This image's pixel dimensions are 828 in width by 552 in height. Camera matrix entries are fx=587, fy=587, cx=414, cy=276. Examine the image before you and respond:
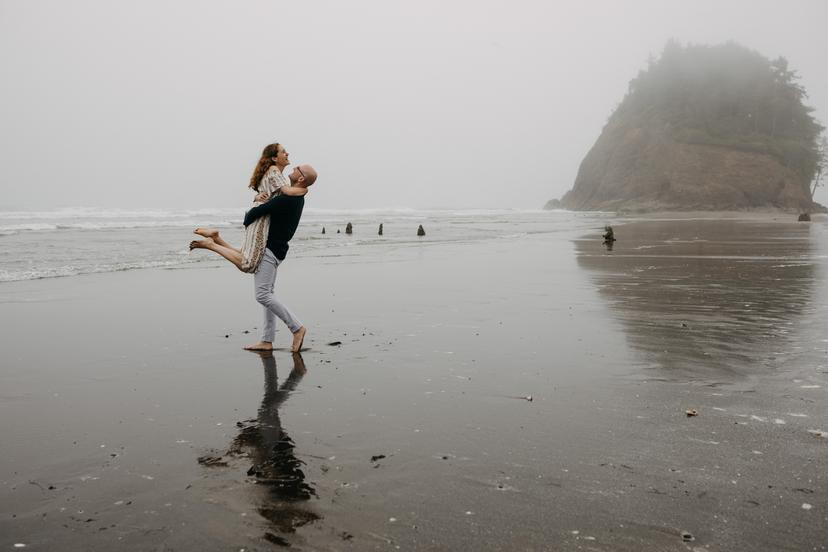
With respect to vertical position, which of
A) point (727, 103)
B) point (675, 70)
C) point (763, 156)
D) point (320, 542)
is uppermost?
point (675, 70)

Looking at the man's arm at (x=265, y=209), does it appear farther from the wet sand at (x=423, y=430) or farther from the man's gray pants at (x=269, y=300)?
the wet sand at (x=423, y=430)

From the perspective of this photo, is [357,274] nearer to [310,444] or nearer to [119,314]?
[119,314]

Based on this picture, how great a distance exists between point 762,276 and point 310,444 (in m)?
12.0

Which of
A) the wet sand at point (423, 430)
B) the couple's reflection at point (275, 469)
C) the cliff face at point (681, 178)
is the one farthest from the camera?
the cliff face at point (681, 178)

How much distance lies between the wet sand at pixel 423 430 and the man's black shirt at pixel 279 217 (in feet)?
4.32

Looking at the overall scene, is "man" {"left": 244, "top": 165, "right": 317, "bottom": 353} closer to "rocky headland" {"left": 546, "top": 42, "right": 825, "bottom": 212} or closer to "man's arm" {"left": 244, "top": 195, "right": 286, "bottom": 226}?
"man's arm" {"left": 244, "top": 195, "right": 286, "bottom": 226}

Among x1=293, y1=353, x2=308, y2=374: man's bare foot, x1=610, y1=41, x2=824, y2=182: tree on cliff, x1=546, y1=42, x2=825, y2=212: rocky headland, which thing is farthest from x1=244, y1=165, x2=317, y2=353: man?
x1=610, y1=41, x2=824, y2=182: tree on cliff

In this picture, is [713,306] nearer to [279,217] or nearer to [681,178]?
[279,217]

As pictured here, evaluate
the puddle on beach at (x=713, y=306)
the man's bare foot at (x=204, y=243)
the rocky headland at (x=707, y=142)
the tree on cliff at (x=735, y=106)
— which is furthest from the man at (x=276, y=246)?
the tree on cliff at (x=735, y=106)

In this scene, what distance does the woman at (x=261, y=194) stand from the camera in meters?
6.86

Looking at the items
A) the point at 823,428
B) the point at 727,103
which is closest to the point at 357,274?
the point at 823,428

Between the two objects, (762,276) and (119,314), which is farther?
(762,276)

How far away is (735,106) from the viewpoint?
99.6m

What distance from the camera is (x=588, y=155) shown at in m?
115
